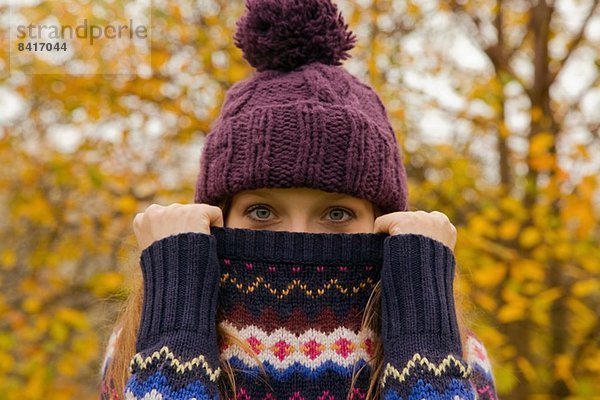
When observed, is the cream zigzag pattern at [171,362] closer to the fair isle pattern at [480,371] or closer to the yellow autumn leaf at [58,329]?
the fair isle pattern at [480,371]

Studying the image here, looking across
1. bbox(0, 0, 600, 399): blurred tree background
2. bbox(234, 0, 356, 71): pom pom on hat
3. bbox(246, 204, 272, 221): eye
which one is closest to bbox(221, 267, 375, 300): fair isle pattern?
bbox(246, 204, 272, 221): eye

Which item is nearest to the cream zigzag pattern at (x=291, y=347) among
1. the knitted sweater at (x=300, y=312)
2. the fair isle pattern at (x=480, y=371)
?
the knitted sweater at (x=300, y=312)

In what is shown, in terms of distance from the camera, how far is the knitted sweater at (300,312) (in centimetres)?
151

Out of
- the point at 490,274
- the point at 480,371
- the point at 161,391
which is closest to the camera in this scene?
Answer: the point at 161,391

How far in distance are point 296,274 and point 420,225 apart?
342 mm

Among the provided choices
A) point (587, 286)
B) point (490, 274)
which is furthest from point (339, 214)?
point (587, 286)

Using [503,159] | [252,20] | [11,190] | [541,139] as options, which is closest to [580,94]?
[503,159]

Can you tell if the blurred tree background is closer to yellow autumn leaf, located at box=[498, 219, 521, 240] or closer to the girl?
yellow autumn leaf, located at box=[498, 219, 521, 240]

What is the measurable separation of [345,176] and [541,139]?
5.24ft

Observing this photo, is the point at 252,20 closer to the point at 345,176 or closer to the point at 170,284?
the point at 345,176

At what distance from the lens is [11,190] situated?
3971mm

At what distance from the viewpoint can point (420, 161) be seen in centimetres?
357

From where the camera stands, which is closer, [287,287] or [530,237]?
[287,287]

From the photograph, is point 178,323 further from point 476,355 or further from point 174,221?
point 476,355
